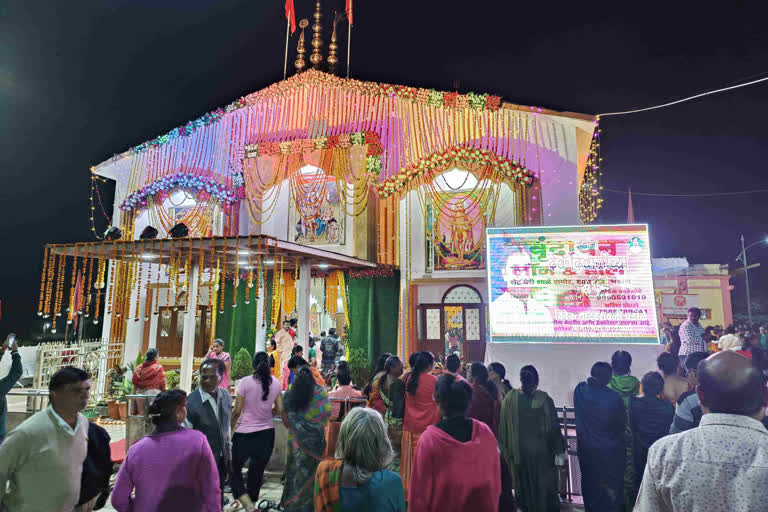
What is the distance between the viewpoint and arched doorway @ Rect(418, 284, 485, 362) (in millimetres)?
11898

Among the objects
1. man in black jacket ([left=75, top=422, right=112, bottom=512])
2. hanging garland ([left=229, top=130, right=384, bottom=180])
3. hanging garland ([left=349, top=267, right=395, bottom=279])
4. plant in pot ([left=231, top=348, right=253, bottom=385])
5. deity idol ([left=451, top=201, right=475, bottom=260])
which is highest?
hanging garland ([left=229, top=130, right=384, bottom=180])

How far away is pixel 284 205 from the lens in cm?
1313

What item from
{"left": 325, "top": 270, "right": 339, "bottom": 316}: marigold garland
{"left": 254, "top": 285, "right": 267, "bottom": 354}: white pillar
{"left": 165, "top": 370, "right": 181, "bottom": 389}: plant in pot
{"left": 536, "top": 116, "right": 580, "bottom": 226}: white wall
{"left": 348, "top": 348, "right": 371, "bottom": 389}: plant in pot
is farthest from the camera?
{"left": 254, "top": 285, "right": 267, "bottom": 354}: white pillar

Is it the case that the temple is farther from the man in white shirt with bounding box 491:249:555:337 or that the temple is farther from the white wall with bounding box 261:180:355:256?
the man in white shirt with bounding box 491:249:555:337

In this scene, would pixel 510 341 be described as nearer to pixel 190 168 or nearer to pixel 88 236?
pixel 190 168

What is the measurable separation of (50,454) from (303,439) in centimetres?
193

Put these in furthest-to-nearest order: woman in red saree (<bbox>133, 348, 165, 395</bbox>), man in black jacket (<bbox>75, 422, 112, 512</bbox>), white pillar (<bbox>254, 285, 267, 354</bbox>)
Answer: white pillar (<bbox>254, 285, 267, 354</bbox>)
woman in red saree (<bbox>133, 348, 165, 395</bbox>)
man in black jacket (<bbox>75, 422, 112, 512</bbox>)

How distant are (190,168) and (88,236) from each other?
4.71m

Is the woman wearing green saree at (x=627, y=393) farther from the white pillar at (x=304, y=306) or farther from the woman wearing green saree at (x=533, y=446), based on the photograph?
the white pillar at (x=304, y=306)

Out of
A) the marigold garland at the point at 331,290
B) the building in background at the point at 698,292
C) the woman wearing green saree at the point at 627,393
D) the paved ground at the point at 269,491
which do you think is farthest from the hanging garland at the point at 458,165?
the building in background at the point at 698,292

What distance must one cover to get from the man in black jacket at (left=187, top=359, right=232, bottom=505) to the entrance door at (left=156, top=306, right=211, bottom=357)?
10.5 meters

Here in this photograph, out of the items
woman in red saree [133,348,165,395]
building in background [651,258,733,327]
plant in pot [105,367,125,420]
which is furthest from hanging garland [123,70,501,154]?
building in background [651,258,733,327]

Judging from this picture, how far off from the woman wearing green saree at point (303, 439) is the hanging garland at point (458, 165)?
8.43 meters

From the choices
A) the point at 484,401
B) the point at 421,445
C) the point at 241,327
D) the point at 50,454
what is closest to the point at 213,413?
the point at 50,454
